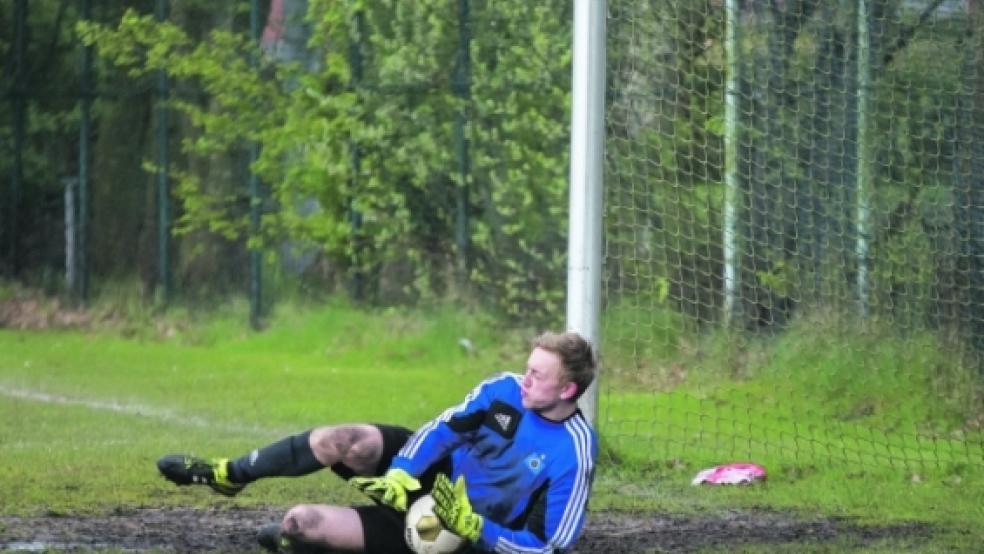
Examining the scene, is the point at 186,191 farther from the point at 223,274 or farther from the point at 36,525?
the point at 36,525

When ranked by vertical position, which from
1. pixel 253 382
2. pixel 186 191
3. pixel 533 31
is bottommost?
pixel 253 382

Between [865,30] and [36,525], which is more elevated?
[865,30]

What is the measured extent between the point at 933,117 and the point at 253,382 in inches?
260

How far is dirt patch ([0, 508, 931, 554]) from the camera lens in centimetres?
746

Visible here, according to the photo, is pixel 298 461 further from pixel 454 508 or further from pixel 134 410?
pixel 134 410

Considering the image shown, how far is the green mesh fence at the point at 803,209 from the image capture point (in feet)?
35.8

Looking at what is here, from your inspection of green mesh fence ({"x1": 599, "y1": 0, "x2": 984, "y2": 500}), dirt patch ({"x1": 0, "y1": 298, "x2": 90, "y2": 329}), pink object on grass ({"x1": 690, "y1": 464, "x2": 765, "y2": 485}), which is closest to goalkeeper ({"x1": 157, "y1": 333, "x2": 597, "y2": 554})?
pink object on grass ({"x1": 690, "y1": 464, "x2": 765, "y2": 485})

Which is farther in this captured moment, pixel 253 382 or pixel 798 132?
pixel 253 382

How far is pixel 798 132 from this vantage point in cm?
1123

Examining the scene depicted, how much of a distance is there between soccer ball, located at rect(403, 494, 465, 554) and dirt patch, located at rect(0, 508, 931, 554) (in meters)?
1.12

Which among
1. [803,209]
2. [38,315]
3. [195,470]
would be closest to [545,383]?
[195,470]

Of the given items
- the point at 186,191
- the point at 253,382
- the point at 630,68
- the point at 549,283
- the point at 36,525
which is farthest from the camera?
the point at 186,191

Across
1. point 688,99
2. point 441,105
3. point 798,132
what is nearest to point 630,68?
point 688,99

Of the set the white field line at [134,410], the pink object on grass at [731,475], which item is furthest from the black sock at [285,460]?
the white field line at [134,410]
